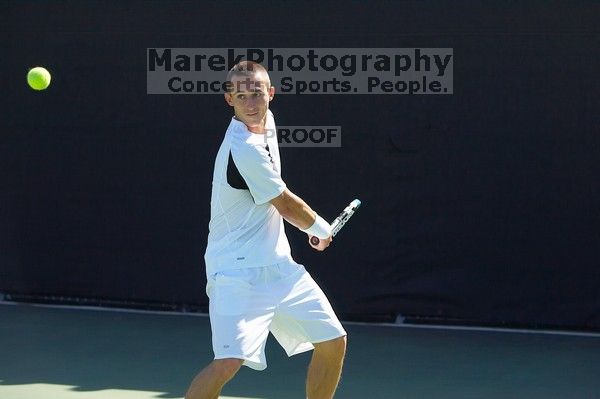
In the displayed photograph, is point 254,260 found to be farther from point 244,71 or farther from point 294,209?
point 244,71

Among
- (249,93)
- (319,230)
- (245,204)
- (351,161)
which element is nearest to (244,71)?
(249,93)

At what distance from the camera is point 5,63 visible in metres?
7.12

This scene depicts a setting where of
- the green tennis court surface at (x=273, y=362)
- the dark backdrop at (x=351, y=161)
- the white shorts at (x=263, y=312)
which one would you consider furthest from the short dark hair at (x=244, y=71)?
the dark backdrop at (x=351, y=161)

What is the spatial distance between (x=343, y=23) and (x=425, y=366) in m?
2.08

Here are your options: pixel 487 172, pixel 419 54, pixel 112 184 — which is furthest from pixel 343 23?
pixel 112 184

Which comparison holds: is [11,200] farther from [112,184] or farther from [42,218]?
A: [112,184]

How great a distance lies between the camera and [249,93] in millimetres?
3994

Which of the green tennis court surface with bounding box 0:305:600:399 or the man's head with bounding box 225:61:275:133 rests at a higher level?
the man's head with bounding box 225:61:275:133

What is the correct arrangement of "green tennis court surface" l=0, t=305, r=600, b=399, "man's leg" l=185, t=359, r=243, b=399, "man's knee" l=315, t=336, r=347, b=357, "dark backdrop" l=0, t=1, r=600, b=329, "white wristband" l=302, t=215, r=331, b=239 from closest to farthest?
1. "man's leg" l=185, t=359, r=243, b=399
2. "white wristband" l=302, t=215, r=331, b=239
3. "man's knee" l=315, t=336, r=347, b=357
4. "green tennis court surface" l=0, t=305, r=600, b=399
5. "dark backdrop" l=0, t=1, r=600, b=329

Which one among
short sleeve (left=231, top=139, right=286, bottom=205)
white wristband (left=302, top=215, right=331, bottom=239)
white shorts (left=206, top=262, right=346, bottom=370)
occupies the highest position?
short sleeve (left=231, top=139, right=286, bottom=205)

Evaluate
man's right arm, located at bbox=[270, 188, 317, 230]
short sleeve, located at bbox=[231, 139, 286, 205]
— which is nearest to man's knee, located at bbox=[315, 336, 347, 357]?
man's right arm, located at bbox=[270, 188, 317, 230]

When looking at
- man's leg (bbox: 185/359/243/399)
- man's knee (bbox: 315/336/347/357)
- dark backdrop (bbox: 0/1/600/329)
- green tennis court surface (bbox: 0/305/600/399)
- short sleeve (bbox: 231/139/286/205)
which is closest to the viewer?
man's leg (bbox: 185/359/243/399)

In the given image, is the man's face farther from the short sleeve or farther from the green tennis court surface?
the green tennis court surface

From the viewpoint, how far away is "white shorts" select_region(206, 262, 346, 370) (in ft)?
12.9
